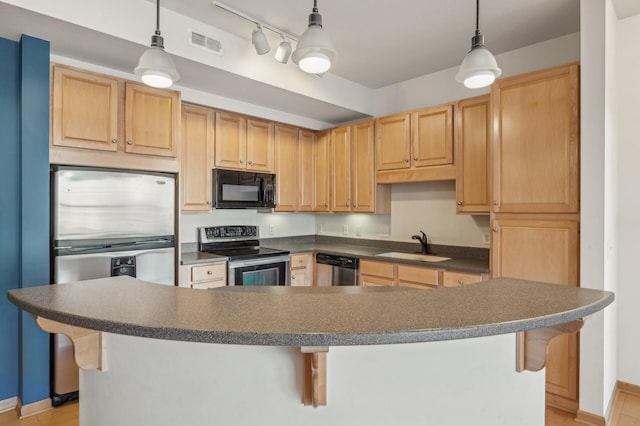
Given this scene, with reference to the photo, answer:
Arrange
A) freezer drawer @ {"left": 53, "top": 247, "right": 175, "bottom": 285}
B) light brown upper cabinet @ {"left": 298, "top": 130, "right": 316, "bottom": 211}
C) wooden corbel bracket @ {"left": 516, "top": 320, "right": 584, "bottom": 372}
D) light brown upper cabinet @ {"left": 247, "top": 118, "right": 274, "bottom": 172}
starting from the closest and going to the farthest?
wooden corbel bracket @ {"left": 516, "top": 320, "right": 584, "bottom": 372}
freezer drawer @ {"left": 53, "top": 247, "right": 175, "bottom": 285}
light brown upper cabinet @ {"left": 247, "top": 118, "right": 274, "bottom": 172}
light brown upper cabinet @ {"left": 298, "top": 130, "right": 316, "bottom": 211}

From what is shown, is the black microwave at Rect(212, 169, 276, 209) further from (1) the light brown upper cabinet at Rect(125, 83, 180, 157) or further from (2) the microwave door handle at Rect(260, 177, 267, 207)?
(1) the light brown upper cabinet at Rect(125, 83, 180, 157)

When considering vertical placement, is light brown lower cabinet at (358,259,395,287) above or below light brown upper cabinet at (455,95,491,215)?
below

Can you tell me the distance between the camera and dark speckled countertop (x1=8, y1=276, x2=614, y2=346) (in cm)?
90

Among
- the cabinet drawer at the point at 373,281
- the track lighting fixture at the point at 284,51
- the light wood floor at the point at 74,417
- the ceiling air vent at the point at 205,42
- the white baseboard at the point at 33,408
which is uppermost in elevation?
the ceiling air vent at the point at 205,42

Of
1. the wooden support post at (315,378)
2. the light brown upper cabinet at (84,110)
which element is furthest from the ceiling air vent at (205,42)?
the wooden support post at (315,378)

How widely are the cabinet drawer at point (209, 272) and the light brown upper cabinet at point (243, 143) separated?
39.2 inches

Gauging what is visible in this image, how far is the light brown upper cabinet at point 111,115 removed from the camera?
2457 mm

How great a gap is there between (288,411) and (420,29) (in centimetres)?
282

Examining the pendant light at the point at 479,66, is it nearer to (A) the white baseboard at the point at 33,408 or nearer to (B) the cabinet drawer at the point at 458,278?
(B) the cabinet drawer at the point at 458,278

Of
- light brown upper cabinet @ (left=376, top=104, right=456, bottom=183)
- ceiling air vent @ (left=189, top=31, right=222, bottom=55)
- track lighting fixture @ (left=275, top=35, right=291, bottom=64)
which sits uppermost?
ceiling air vent @ (left=189, top=31, right=222, bottom=55)

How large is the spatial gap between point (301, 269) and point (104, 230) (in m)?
1.93

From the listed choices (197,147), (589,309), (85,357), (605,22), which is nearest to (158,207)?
(197,147)

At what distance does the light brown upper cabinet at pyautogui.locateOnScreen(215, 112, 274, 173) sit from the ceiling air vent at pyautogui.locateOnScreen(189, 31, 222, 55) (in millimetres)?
827

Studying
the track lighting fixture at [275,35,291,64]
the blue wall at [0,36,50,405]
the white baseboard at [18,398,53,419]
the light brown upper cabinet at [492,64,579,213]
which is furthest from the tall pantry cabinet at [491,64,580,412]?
the white baseboard at [18,398,53,419]
